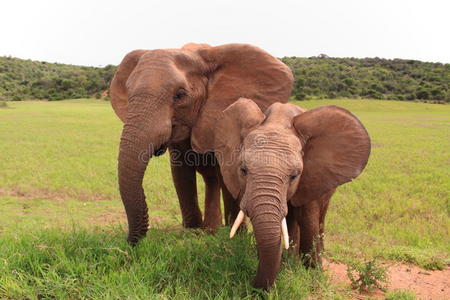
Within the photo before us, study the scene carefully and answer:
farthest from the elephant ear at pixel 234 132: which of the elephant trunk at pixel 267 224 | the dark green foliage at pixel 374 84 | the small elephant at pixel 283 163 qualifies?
the dark green foliage at pixel 374 84

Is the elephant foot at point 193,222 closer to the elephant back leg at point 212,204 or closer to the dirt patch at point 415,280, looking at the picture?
the elephant back leg at point 212,204

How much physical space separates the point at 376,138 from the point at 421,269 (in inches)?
688

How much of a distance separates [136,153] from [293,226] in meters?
1.87

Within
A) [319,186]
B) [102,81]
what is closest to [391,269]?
[319,186]

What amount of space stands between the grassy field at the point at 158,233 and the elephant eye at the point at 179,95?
159 centimetres

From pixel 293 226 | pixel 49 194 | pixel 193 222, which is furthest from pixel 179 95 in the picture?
pixel 49 194

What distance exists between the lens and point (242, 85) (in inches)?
189

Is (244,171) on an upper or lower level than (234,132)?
lower

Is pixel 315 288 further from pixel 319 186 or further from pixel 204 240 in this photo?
pixel 204 240

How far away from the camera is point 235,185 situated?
3.62m

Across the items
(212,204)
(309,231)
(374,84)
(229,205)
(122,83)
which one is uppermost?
(374,84)

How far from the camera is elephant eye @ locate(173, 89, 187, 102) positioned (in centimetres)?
443

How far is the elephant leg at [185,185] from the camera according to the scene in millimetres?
5398

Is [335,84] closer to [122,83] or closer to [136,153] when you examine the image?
[122,83]
